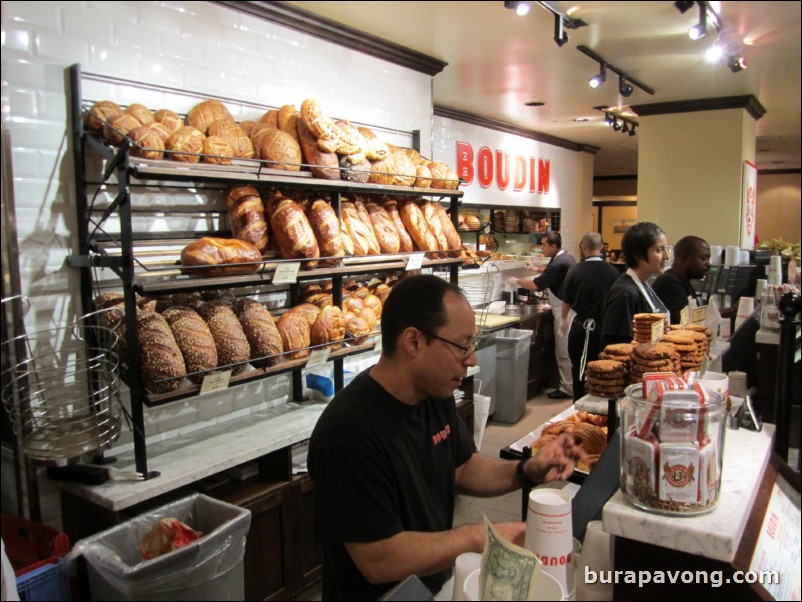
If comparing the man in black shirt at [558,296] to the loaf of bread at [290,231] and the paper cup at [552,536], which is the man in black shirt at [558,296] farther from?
the paper cup at [552,536]

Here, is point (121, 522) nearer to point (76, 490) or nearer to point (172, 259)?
point (76, 490)

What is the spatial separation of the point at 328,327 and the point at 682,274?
2214 millimetres

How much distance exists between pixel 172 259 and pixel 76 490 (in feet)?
2.79

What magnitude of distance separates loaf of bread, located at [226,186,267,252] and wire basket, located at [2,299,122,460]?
75 cm

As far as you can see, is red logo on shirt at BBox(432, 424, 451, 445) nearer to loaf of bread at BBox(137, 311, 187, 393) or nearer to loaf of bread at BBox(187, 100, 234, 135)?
loaf of bread at BBox(137, 311, 187, 393)

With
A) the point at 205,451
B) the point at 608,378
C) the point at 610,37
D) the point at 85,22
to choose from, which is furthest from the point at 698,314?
the point at 85,22

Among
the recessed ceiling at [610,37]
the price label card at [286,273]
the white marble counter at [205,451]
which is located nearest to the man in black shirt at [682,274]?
the white marble counter at [205,451]

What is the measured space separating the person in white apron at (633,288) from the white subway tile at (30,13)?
2.65m

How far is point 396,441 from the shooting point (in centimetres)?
133

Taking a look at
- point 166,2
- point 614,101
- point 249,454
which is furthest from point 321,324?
point 166,2

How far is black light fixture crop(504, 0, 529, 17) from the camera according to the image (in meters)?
0.53

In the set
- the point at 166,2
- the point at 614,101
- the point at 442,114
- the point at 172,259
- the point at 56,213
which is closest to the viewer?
the point at 166,2

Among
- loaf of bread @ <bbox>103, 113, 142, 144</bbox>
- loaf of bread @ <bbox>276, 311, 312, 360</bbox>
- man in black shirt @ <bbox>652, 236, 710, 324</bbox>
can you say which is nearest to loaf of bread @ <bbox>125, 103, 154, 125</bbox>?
loaf of bread @ <bbox>103, 113, 142, 144</bbox>

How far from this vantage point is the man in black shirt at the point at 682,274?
134 inches
